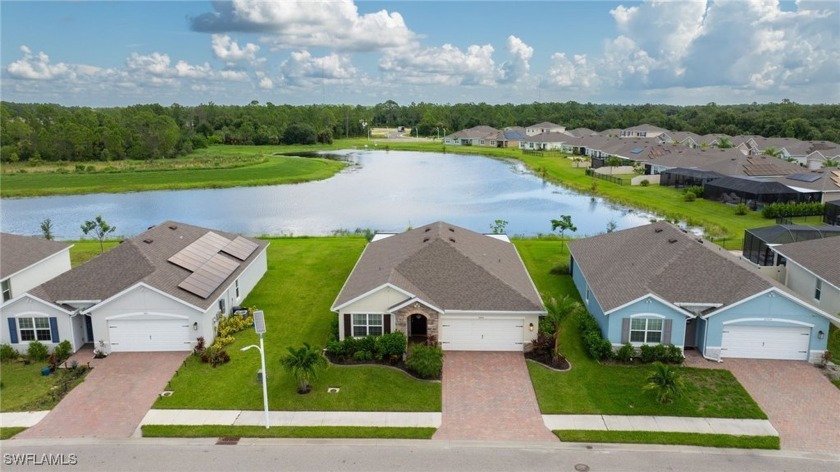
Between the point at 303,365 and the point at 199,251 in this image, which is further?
the point at 199,251

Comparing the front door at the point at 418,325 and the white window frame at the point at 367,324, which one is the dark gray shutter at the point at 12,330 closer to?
the white window frame at the point at 367,324

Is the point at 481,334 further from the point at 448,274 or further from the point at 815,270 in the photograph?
the point at 815,270

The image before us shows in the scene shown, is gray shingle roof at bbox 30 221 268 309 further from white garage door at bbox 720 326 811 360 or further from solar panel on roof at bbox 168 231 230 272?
white garage door at bbox 720 326 811 360

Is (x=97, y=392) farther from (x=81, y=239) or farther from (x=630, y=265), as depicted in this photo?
(x=81, y=239)

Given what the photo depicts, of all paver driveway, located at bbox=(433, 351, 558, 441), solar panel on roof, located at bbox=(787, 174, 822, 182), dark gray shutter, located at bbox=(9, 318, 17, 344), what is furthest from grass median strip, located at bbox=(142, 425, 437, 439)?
solar panel on roof, located at bbox=(787, 174, 822, 182)

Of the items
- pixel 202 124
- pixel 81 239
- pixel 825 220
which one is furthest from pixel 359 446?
pixel 202 124

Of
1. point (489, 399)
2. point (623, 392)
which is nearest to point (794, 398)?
point (623, 392)
